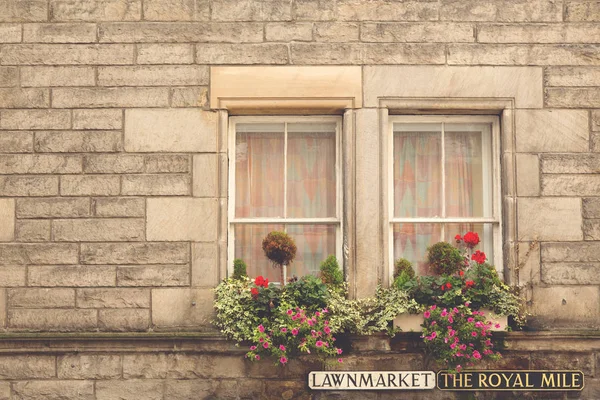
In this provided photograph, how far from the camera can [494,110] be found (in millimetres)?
7586

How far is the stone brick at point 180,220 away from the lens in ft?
24.2

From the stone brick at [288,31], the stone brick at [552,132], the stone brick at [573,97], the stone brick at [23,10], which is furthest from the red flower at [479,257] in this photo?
the stone brick at [23,10]

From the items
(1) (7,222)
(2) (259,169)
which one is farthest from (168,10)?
(1) (7,222)

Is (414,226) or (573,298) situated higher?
(414,226)

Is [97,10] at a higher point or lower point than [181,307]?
higher

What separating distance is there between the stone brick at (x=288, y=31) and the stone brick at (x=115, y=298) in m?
2.62

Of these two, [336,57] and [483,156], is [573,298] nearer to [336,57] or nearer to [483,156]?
[483,156]

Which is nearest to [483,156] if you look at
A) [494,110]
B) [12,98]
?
[494,110]

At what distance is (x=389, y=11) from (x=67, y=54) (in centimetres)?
304

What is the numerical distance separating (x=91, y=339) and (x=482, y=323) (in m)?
3.47

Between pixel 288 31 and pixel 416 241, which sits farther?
pixel 416 241

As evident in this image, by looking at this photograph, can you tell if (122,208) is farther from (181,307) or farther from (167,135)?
(181,307)

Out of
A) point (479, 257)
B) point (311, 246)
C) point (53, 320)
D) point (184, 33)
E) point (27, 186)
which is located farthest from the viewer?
point (311, 246)

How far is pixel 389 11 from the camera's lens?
752 cm
